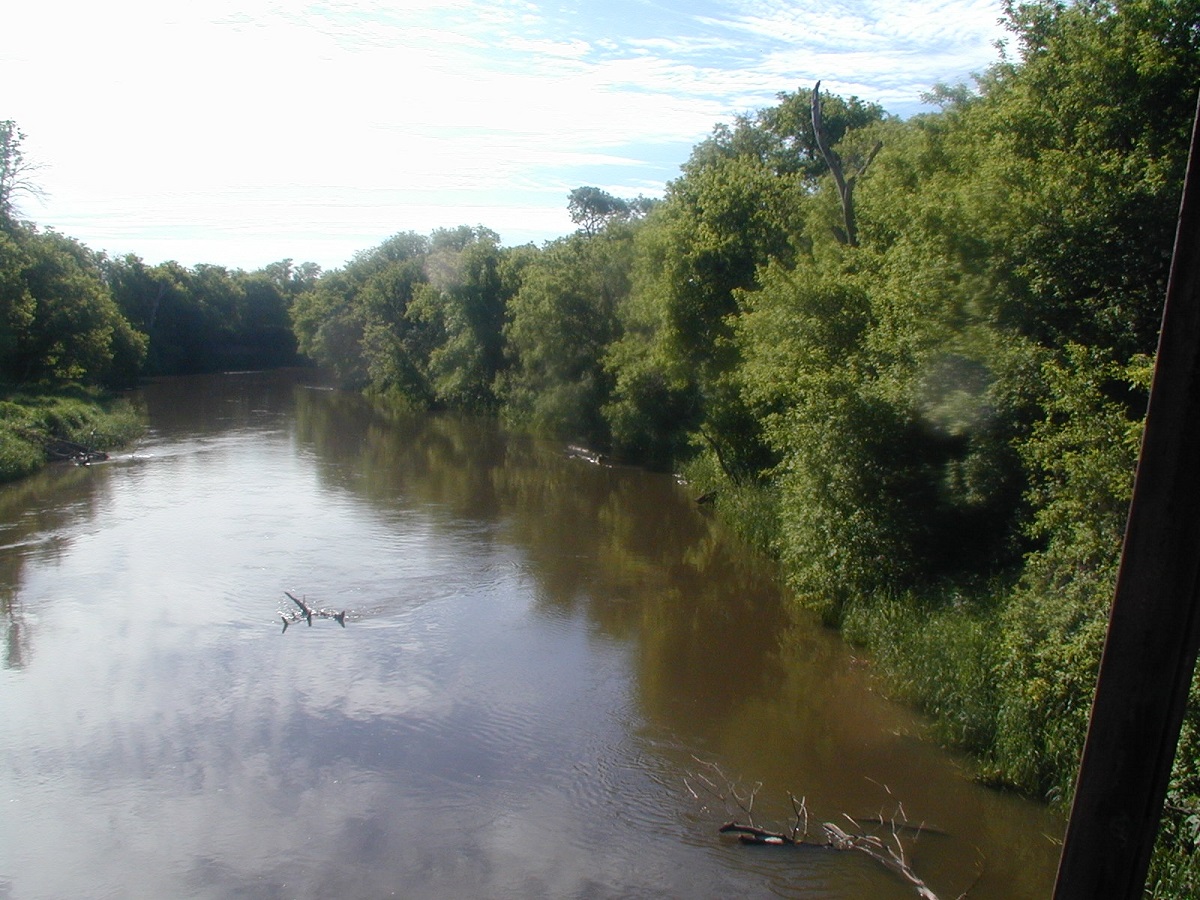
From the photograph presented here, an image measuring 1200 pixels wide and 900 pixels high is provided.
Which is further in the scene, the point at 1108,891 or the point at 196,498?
the point at 196,498

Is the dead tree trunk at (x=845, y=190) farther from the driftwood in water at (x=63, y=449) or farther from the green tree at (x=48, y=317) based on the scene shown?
the green tree at (x=48, y=317)

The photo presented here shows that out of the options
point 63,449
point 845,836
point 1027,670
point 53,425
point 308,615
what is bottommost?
point 308,615

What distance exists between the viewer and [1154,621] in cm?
307

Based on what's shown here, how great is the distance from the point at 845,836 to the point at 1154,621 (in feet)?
21.4

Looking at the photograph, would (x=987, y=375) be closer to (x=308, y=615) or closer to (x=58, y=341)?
(x=308, y=615)

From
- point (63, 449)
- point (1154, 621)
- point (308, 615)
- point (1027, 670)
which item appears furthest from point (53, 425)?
point (1154, 621)

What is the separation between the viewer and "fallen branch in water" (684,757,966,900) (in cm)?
853

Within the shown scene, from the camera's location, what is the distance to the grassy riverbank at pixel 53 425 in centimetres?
2748

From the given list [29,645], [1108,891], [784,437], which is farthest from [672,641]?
[1108,891]

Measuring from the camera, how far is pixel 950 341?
41.4ft

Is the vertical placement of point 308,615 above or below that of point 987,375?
below

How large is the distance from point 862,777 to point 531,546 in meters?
11.1

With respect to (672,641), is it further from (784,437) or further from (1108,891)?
(1108,891)

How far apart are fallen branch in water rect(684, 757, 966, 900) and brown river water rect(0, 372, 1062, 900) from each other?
91 mm
